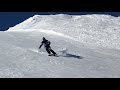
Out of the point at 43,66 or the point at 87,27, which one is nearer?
the point at 43,66

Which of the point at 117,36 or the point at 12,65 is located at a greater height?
the point at 117,36

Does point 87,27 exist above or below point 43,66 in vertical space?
above

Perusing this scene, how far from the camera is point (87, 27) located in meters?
39.3

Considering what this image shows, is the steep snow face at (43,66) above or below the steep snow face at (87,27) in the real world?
below

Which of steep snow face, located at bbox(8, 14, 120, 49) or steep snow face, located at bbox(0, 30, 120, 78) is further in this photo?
steep snow face, located at bbox(8, 14, 120, 49)

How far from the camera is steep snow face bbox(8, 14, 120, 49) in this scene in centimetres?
3308

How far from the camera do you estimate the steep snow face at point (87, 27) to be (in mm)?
33078

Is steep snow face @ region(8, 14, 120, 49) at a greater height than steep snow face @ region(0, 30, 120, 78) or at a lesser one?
greater

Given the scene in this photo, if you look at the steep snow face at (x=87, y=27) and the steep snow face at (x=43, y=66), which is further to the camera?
the steep snow face at (x=87, y=27)
